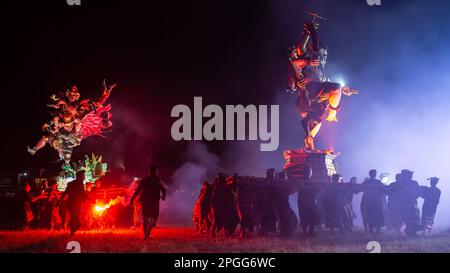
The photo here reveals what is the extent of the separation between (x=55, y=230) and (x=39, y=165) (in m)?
12.9

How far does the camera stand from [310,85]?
2058cm

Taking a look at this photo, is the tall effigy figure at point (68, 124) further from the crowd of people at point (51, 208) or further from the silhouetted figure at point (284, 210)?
the silhouetted figure at point (284, 210)

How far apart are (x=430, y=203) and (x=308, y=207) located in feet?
14.6

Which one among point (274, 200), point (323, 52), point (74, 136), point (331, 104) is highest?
point (323, 52)

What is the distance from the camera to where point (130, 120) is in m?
31.4

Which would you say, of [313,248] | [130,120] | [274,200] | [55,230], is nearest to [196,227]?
[274,200]

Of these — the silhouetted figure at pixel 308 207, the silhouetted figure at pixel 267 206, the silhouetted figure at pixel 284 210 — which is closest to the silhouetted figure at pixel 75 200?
the silhouetted figure at pixel 267 206

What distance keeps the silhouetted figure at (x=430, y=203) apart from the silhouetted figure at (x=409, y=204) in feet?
1.01

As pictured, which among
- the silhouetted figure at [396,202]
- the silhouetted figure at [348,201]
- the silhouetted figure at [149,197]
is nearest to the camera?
the silhouetted figure at [149,197]

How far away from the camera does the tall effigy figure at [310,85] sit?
66.6 feet

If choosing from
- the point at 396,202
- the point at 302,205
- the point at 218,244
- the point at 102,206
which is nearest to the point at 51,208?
the point at 102,206

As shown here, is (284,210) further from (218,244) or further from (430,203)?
(430,203)

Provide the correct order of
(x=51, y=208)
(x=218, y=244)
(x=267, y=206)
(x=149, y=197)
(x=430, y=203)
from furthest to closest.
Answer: (x=51, y=208) → (x=430, y=203) → (x=267, y=206) → (x=149, y=197) → (x=218, y=244)
